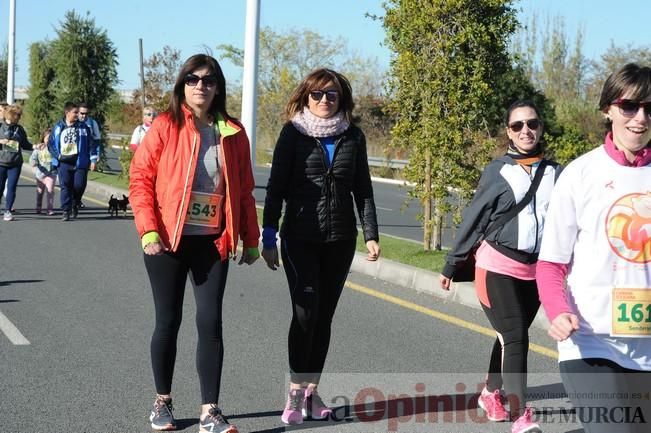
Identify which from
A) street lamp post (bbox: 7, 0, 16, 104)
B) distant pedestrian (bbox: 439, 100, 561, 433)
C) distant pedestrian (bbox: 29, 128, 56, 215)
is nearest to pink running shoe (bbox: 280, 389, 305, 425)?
distant pedestrian (bbox: 439, 100, 561, 433)

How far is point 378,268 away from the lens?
34.6 feet

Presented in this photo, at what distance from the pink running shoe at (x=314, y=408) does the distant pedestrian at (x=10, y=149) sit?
1052cm

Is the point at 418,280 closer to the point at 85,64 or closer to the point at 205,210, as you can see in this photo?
the point at 205,210

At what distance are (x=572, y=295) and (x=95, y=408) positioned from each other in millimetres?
3104

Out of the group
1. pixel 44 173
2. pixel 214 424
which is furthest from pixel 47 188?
pixel 214 424

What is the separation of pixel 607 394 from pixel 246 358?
3.87 meters

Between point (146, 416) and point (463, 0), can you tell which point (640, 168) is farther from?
point (463, 0)

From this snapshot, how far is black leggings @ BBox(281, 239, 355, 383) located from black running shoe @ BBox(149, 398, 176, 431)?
2.33 feet

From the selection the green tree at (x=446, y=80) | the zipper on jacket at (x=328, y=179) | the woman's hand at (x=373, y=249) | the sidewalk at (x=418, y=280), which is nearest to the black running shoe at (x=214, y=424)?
the zipper on jacket at (x=328, y=179)

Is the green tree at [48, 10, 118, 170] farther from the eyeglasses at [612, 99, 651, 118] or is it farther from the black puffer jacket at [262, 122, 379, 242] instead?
the eyeglasses at [612, 99, 651, 118]

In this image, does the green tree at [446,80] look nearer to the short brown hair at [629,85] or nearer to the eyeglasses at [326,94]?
the eyeglasses at [326,94]

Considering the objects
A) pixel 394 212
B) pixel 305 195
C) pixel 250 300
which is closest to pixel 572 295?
pixel 305 195

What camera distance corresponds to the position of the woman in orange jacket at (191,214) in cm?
518

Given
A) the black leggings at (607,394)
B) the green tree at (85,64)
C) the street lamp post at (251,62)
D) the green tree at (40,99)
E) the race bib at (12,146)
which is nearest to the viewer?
the black leggings at (607,394)
